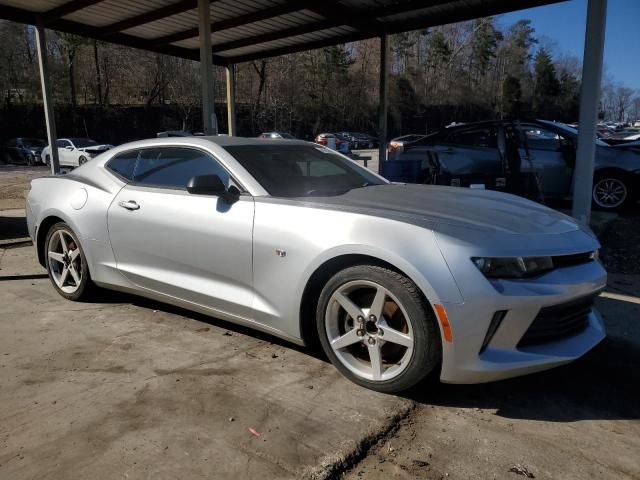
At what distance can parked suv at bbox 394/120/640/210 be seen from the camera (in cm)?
812

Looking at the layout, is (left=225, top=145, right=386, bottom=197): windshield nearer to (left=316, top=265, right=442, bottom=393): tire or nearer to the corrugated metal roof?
(left=316, top=265, right=442, bottom=393): tire

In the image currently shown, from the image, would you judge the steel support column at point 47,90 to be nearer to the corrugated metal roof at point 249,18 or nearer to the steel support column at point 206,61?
the corrugated metal roof at point 249,18

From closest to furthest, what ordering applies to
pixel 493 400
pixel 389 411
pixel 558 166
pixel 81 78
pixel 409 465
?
pixel 409 465 → pixel 389 411 → pixel 493 400 → pixel 558 166 → pixel 81 78

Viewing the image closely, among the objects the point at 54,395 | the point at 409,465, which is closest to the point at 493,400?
the point at 409,465

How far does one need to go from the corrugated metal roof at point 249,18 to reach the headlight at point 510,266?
25.1ft

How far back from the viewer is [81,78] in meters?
40.7

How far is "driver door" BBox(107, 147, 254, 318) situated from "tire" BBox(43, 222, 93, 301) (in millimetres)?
543

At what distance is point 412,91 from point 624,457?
208ft

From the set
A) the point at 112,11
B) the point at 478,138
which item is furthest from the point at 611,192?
the point at 112,11

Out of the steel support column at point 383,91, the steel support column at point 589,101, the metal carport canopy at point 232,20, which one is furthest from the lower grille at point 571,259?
the steel support column at point 383,91

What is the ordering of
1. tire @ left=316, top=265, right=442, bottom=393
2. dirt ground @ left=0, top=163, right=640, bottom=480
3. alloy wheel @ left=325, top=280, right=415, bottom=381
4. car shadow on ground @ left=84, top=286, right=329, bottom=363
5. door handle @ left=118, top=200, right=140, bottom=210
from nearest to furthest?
dirt ground @ left=0, top=163, right=640, bottom=480 < tire @ left=316, top=265, right=442, bottom=393 < alloy wheel @ left=325, top=280, right=415, bottom=381 < car shadow on ground @ left=84, top=286, right=329, bottom=363 < door handle @ left=118, top=200, right=140, bottom=210

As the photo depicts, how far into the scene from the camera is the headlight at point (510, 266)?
2.39 metres

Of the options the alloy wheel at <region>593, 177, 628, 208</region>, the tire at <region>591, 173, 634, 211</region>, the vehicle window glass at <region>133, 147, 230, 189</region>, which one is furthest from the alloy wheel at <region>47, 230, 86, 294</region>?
the alloy wheel at <region>593, 177, 628, 208</region>

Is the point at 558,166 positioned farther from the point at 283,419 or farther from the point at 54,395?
the point at 54,395
